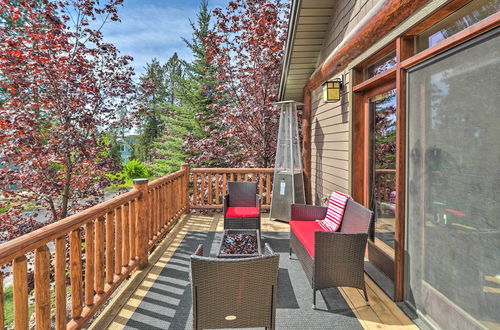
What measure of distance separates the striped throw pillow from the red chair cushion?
3.30 feet

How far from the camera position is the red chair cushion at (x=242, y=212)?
396 centimetres

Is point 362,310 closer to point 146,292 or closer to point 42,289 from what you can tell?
point 146,292

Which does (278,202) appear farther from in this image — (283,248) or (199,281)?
(199,281)

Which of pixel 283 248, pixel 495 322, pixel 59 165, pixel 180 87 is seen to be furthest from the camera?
pixel 180 87

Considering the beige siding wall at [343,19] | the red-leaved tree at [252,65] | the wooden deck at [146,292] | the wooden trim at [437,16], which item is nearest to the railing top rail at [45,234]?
the wooden deck at [146,292]

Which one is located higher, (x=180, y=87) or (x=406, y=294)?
(x=180, y=87)

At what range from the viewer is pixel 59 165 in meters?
4.18

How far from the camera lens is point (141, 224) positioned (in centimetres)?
320

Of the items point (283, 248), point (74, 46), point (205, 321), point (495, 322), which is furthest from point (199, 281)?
point (74, 46)

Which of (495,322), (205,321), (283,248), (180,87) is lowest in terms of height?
(283,248)

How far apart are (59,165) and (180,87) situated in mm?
7758

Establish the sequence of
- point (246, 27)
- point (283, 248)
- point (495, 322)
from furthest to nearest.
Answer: point (246, 27) → point (283, 248) → point (495, 322)

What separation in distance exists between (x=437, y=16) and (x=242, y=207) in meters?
3.43

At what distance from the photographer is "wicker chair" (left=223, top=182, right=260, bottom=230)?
3943 millimetres
